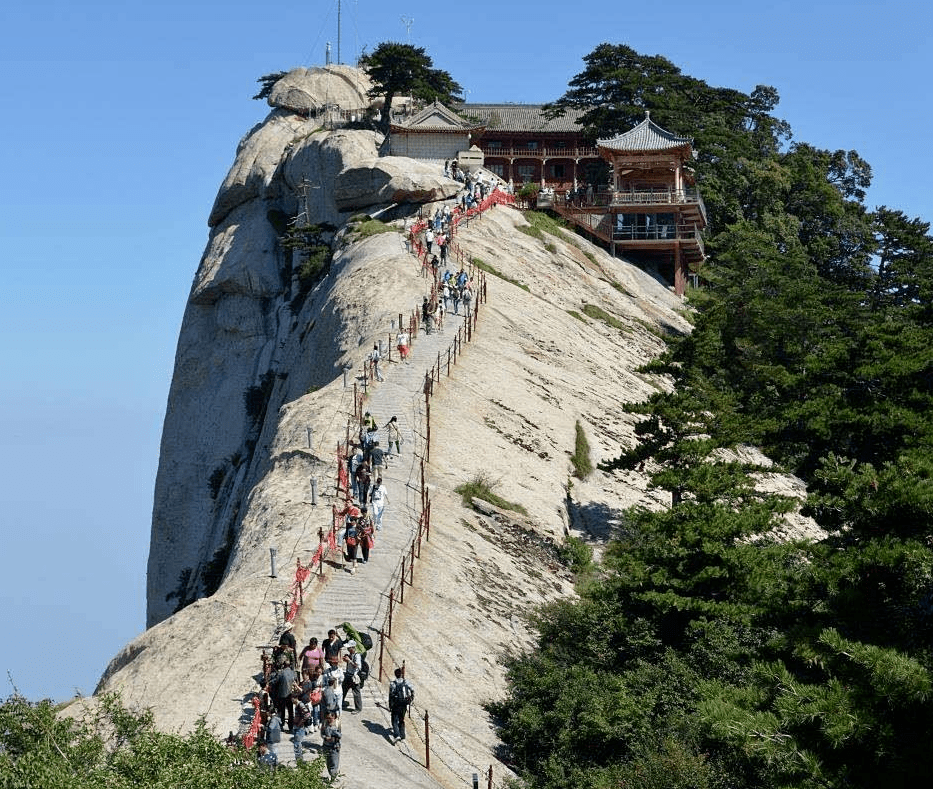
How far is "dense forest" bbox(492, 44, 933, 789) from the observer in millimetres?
21469

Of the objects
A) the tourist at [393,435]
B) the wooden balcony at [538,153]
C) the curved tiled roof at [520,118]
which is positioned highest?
the curved tiled roof at [520,118]

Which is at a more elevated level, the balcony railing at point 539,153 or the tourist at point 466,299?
the balcony railing at point 539,153

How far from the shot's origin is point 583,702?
28.8 m

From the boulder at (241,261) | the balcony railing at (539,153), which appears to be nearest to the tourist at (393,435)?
the boulder at (241,261)

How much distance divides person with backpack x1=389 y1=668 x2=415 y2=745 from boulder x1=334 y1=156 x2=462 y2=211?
4871 centimetres

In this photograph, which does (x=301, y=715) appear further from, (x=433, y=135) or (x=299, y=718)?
(x=433, y=135)

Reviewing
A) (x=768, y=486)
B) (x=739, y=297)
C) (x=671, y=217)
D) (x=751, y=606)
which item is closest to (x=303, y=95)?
(x=671, y=217)

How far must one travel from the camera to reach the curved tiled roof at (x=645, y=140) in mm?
78688

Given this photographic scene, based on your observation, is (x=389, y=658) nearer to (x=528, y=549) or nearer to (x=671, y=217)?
(x=528, y=549)

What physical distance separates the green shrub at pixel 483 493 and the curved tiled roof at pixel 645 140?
41.2 m

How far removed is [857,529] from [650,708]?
5761 mm

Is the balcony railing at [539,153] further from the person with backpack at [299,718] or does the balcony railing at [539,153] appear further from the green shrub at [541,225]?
the person with backpack at [299,718]

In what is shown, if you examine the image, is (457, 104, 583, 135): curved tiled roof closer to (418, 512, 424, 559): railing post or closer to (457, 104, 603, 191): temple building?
(457, 104, 603, 191): temple building

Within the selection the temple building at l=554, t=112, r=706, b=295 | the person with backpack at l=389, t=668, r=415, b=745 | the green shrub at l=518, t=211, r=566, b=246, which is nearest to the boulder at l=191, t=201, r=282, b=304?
the green shrub at l=518, t=211, r=566, b=246
